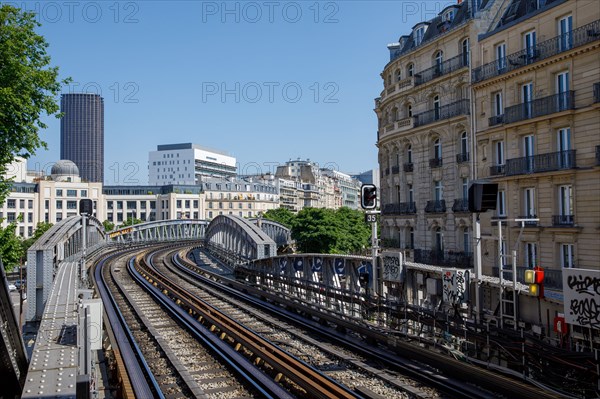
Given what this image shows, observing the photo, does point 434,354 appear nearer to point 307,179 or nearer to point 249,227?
point 249,227

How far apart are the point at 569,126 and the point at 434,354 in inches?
739

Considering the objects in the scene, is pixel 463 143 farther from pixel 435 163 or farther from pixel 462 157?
pixel 435 163

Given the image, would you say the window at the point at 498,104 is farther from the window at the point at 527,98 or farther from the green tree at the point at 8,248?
the green tree at the point at 8,248

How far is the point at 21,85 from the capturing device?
2336 centimetres

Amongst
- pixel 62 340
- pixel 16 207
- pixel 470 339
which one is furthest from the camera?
pixel 16 207

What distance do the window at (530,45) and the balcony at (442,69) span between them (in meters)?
5.31

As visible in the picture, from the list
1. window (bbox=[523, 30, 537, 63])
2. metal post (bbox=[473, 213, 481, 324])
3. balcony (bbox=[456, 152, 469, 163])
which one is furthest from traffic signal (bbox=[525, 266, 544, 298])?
balcony (bbox=[456, 152, 469, 163])

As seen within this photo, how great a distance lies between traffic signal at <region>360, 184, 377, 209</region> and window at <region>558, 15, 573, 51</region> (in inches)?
651

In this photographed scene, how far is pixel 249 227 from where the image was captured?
123ft

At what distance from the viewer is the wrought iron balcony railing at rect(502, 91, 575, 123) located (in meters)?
27.0

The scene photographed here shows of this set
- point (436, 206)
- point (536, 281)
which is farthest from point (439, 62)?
point (536, 281)

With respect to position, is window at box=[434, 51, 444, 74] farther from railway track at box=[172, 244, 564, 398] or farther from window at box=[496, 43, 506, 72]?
railway track at box=[172, 244, 564, 398]

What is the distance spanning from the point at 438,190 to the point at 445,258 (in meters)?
5.12

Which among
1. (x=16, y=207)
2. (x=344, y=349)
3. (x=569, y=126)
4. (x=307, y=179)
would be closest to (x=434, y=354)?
(x=344, y=349)
